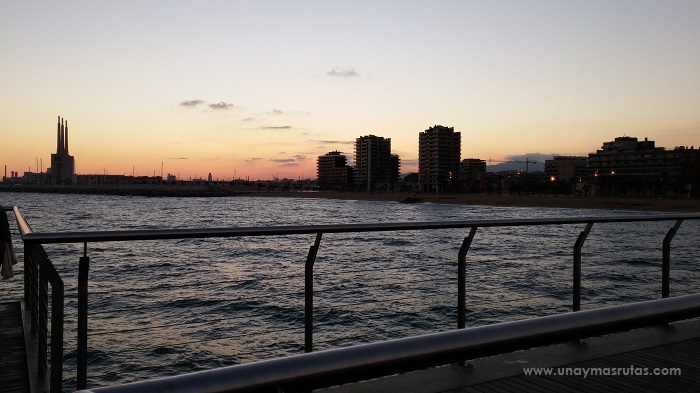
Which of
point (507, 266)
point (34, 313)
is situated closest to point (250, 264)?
point (507, 266)

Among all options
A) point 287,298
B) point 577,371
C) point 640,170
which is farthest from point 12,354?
point 640,170

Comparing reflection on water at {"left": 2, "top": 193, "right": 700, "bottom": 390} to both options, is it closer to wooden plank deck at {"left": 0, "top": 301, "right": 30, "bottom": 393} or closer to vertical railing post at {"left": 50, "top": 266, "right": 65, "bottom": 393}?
wooden plank deck at {"left": 0, "top": 301, "right": 30, "bottom": 393}

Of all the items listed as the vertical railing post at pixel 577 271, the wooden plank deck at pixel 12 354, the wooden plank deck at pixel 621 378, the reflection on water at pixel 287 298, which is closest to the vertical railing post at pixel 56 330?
the wooden plank deck at pixel 12 354

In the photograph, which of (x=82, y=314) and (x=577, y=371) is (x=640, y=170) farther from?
(x=82, y=314)

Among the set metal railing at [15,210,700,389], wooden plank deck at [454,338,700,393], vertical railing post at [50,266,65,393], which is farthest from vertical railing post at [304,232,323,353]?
vertical railing post at [50,266,65,393]

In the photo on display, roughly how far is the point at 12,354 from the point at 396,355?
4.50 meters

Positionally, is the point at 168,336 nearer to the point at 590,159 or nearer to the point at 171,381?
the point at 171,381

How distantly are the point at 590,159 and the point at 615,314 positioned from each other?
6288 inches

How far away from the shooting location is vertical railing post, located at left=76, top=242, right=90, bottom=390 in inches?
116

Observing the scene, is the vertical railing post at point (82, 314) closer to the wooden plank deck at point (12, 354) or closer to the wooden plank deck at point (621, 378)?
the wooden plank deck at point (12, 354)

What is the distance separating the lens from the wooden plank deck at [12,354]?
12.5 ft

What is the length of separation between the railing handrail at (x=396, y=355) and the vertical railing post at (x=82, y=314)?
2282mm

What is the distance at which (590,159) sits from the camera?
486 ft

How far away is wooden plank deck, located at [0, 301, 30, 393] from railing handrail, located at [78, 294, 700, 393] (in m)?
3.48
